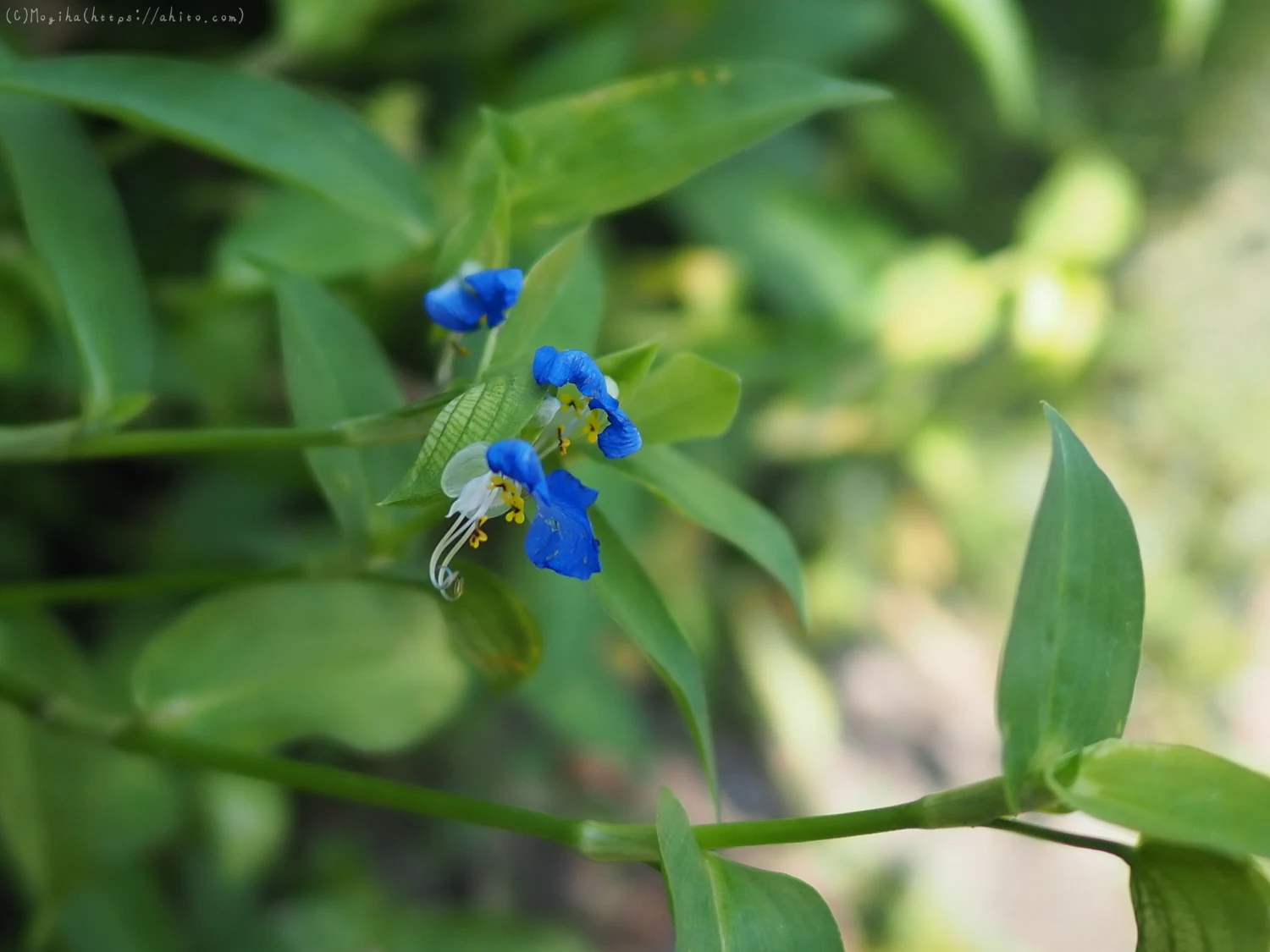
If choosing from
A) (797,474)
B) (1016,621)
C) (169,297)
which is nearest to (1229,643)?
(797,474)

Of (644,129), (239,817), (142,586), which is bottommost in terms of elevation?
(239,817)

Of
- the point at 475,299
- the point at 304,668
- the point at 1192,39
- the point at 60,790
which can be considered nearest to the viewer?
the point at 475,299

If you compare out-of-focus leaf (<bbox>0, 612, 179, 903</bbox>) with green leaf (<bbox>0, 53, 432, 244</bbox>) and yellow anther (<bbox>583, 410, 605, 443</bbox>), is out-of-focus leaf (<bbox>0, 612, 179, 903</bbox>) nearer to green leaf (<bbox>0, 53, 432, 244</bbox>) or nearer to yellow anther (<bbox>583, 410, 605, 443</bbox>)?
green leaf (<bbox>0, 53, 432, 244</bbox>)

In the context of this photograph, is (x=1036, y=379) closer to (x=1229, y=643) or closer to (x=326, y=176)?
(x=1229, y=643)

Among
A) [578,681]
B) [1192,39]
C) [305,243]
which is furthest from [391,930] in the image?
[1192,39]

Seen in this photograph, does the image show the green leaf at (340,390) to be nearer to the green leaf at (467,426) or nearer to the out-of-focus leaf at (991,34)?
the green leaf at (467,426)

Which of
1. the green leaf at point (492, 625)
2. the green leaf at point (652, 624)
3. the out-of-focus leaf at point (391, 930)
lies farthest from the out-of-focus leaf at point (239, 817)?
the green leaf at point (652, 624)

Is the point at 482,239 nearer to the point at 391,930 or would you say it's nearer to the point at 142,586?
the point at 142,586
